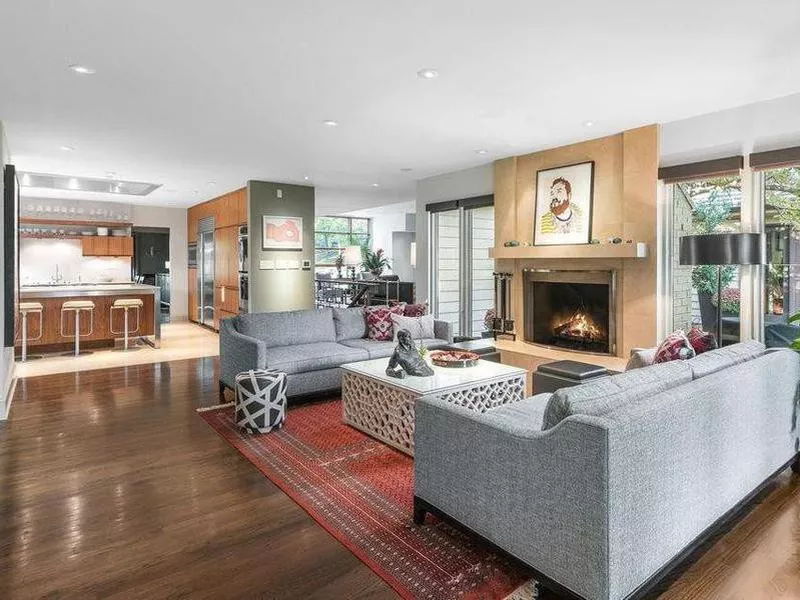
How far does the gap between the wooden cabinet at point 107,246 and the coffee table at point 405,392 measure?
309 inches

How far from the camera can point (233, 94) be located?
151 inches

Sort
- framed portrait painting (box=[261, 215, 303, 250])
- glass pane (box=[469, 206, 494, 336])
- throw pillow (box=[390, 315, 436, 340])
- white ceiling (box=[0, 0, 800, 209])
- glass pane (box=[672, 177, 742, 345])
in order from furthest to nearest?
framed portrait painting (box=[261, 215, 303, 250]), glass pane (box=[469, 206, 494, 336]), throw pillow (box=[390, 315, 436, 340]), glass pane (box=[672, 177, 742, 345]), white ceiling (box=[0, 0, 800, 209])

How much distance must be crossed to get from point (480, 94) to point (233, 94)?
191 centimetres

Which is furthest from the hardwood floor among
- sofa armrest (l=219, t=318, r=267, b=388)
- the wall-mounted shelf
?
the wall-mounted shelf

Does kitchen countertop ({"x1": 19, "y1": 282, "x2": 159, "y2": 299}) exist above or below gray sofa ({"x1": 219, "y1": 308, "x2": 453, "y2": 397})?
above

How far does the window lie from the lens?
46.6 ft

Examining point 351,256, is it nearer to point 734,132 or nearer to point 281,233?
point 281,233

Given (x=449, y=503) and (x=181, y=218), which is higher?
(x=181, y=218)

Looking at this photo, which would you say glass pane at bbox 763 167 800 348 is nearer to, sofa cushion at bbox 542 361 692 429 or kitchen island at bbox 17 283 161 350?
sofa cushion at bbox 542 361 692 429

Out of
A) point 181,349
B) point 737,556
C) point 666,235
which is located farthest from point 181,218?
point 737,556

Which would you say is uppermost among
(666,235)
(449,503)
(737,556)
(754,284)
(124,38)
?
(124,38)

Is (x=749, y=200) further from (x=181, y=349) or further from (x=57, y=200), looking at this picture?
(x=57, y=200)

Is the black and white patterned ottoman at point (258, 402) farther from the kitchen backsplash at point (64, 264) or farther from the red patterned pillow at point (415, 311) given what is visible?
the kitchen backsplash at point (64, 264)

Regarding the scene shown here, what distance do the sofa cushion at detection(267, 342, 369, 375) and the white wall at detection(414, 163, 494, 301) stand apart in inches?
119
